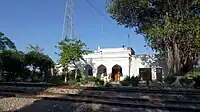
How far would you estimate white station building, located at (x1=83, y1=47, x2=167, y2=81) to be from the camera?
1553 inches

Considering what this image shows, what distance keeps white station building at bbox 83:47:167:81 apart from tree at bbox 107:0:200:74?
6.69ft

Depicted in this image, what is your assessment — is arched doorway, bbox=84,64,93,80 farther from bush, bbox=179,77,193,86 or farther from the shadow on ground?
the shadow on ground

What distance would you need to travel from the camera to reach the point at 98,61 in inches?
1702

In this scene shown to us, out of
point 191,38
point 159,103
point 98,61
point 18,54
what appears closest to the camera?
point 159,103

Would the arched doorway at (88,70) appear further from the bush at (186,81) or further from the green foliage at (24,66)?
the bush at (186,81)

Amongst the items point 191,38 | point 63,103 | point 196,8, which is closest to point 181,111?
point 63,103

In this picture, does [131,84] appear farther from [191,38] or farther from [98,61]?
[98,61]

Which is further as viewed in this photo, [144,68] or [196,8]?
[144,68]

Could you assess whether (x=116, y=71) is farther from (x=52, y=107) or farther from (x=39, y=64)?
(x=52, y=107)

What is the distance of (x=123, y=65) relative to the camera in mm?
41344

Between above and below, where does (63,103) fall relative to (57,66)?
below

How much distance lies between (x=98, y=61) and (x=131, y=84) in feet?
52.3

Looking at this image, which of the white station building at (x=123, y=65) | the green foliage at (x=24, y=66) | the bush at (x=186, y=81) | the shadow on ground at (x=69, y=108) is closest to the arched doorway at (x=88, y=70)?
the white station building at (x=123, y=65)

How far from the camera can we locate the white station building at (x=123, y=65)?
129ft
